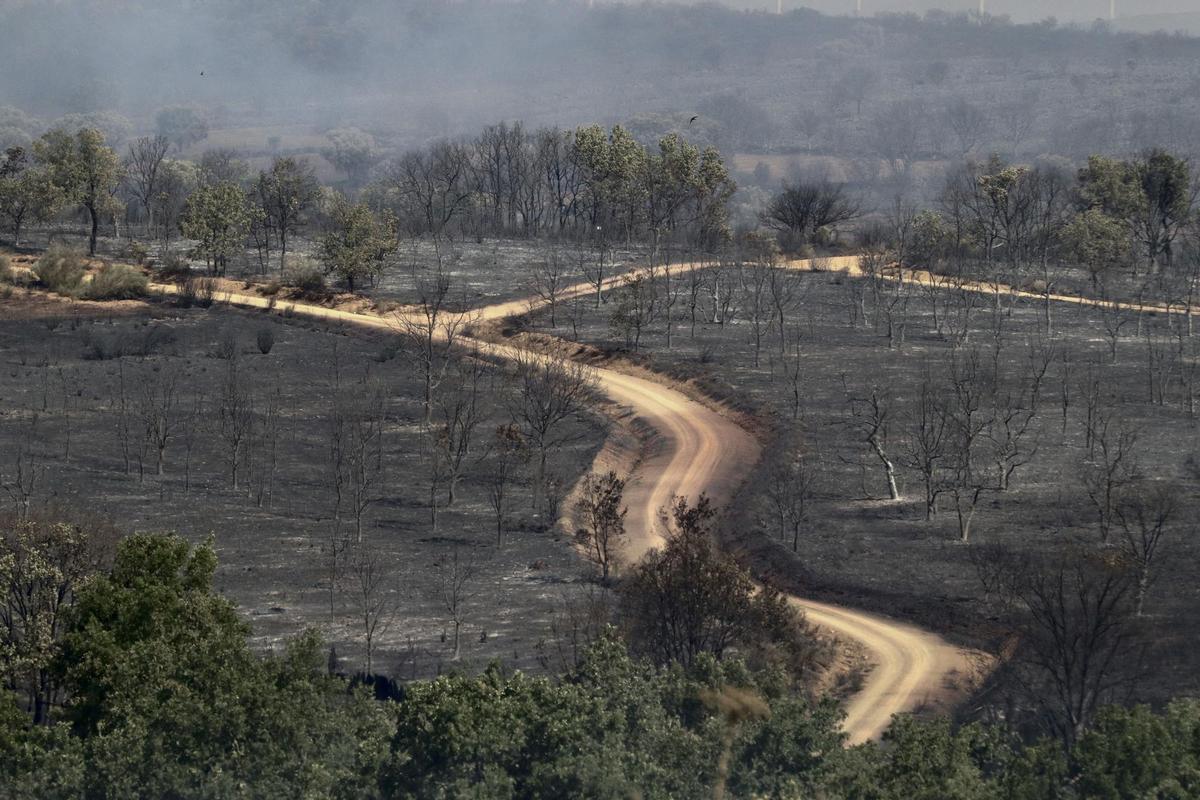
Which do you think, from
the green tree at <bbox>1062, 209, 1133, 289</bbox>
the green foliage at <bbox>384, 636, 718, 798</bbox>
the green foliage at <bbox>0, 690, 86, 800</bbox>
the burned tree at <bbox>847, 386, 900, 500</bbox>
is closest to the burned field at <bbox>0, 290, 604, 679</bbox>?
the green foliage at <bbox>384, 636, 718, 798</bbox>

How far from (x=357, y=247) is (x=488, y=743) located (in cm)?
7210

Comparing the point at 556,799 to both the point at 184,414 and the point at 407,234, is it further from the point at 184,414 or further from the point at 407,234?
the point at 407,234

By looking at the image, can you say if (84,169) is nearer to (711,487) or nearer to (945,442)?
(711,487)

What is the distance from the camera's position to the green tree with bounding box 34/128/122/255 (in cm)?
10300

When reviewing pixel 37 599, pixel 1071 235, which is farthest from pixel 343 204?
pixel 37 599

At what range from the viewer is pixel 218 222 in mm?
97250

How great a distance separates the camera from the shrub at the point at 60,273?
90625 millimetres

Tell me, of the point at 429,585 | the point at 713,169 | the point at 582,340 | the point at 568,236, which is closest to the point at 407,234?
the point at 568,236

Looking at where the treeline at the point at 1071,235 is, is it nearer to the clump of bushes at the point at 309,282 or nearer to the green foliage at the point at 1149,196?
the green foliage at the point at 1149,196

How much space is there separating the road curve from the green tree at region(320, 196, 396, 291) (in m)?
3.47

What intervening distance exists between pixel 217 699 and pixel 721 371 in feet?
158

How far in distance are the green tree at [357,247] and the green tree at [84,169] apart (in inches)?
727

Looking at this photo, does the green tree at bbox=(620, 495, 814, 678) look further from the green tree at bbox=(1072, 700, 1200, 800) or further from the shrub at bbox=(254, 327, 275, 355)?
the shrub at bbox=(254, 327, 275, 355)

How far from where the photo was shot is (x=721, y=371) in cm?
7075
